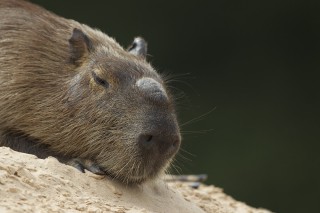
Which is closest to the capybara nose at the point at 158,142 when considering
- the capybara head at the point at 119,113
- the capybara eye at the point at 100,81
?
the capybara head at the point at 119,113

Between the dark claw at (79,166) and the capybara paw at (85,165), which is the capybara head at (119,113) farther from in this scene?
the dark claw at (79,166)

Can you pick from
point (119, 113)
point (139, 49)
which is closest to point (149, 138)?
point (119, 113)

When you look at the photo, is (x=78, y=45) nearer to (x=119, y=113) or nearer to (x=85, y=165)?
(x=119, y=113)

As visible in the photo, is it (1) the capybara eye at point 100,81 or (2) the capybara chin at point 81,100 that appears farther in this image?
(1) the capybara eye at point 100,81

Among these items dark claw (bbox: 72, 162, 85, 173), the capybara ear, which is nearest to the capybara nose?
dark claw (bbox: 72, 162, 85, 173)

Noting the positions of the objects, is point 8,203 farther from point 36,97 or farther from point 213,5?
point 213,5

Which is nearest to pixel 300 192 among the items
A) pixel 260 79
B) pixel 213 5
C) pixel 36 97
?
pixel 260 79
